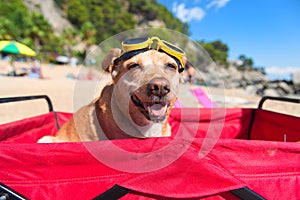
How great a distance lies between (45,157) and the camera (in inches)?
35.7

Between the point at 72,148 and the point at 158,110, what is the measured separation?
85 cm

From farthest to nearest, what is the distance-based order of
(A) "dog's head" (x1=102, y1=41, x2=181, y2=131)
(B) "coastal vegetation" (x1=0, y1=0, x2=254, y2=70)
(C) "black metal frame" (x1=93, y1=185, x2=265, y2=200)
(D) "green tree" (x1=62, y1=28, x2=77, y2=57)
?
1. (D) "green tree" (x1=62, y1=28, x2=77, y2=57)
2. (B) "coastal vegetation" (x1=0, y1=0, x2=254, y2=70)
3. (A) "dog's head" (x1=102, y1=41, x2=181, y2=131)
4. (C) "black metal frame" (x1=93, y1=185, x2=265, y2=200)

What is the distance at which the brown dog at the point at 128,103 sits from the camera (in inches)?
63.7

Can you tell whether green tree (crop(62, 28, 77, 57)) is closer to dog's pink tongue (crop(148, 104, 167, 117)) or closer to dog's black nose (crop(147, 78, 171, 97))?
dog's pink tongue (crop(148, 104, 167, 117))

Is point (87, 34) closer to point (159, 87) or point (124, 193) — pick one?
point (159, 87)

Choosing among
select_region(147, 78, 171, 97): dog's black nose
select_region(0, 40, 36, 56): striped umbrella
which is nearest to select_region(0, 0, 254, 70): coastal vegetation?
select_region(0, 40, 36, 56): striped umbrella

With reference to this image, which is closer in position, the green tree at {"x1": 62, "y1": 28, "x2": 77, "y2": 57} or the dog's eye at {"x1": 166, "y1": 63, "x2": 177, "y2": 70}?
the dog's eye at {"x1": 166, "y1": 63, "x2": 177, "y2": 70}

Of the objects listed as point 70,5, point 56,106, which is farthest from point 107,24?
point 56,106

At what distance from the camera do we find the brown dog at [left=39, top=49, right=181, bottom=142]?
1.62m

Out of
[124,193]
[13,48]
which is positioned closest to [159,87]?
[124,193]

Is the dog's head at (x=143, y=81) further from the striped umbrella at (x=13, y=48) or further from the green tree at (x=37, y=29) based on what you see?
the green tree at (x=37, y=29)

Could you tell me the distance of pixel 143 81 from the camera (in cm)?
155

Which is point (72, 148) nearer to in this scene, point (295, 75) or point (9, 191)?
point (9, 191)

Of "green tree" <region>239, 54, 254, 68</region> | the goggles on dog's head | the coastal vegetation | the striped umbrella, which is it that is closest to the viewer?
the goggles on dog's head
